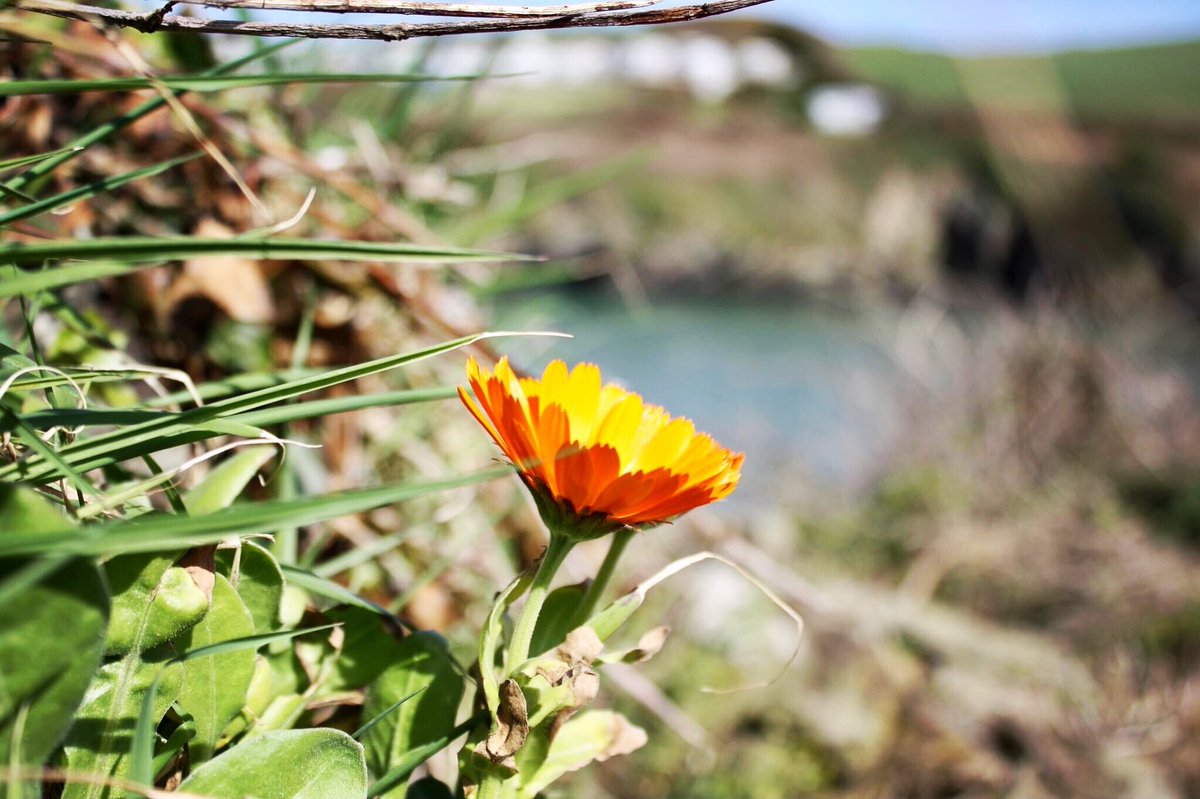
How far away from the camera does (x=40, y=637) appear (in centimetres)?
21

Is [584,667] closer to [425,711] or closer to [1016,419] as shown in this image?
[425,711]

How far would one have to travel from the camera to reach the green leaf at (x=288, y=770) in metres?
0.28

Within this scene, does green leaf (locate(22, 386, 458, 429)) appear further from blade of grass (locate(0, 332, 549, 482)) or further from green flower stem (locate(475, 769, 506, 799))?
green flower stem (locate(475, 769, 506, 799))

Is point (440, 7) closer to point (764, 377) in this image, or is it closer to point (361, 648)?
point (361, 648)

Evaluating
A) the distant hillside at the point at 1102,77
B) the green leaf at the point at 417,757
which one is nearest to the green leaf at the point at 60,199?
the green leaf at the point at 417,757

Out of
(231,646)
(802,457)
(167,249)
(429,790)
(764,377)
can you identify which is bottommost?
(764,377)

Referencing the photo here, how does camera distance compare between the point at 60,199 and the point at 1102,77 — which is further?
the point at 1102,77

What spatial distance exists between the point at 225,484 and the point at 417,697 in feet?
0.41

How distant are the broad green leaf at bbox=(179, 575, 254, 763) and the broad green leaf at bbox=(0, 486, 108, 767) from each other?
0.07 metres

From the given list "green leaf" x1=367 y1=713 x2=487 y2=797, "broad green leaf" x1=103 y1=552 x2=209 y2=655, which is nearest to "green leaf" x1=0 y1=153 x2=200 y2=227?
"broad green leaf" x1=103 y1=552 x2=209 y2=655

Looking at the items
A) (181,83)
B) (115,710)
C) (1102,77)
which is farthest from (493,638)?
(1102,77)

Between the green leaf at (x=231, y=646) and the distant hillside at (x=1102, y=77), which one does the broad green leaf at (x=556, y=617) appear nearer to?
the green leaf at (x=231, y=646)

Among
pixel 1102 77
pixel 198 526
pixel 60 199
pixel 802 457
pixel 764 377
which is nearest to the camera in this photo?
pixel 198 526

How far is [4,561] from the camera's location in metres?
0.21
